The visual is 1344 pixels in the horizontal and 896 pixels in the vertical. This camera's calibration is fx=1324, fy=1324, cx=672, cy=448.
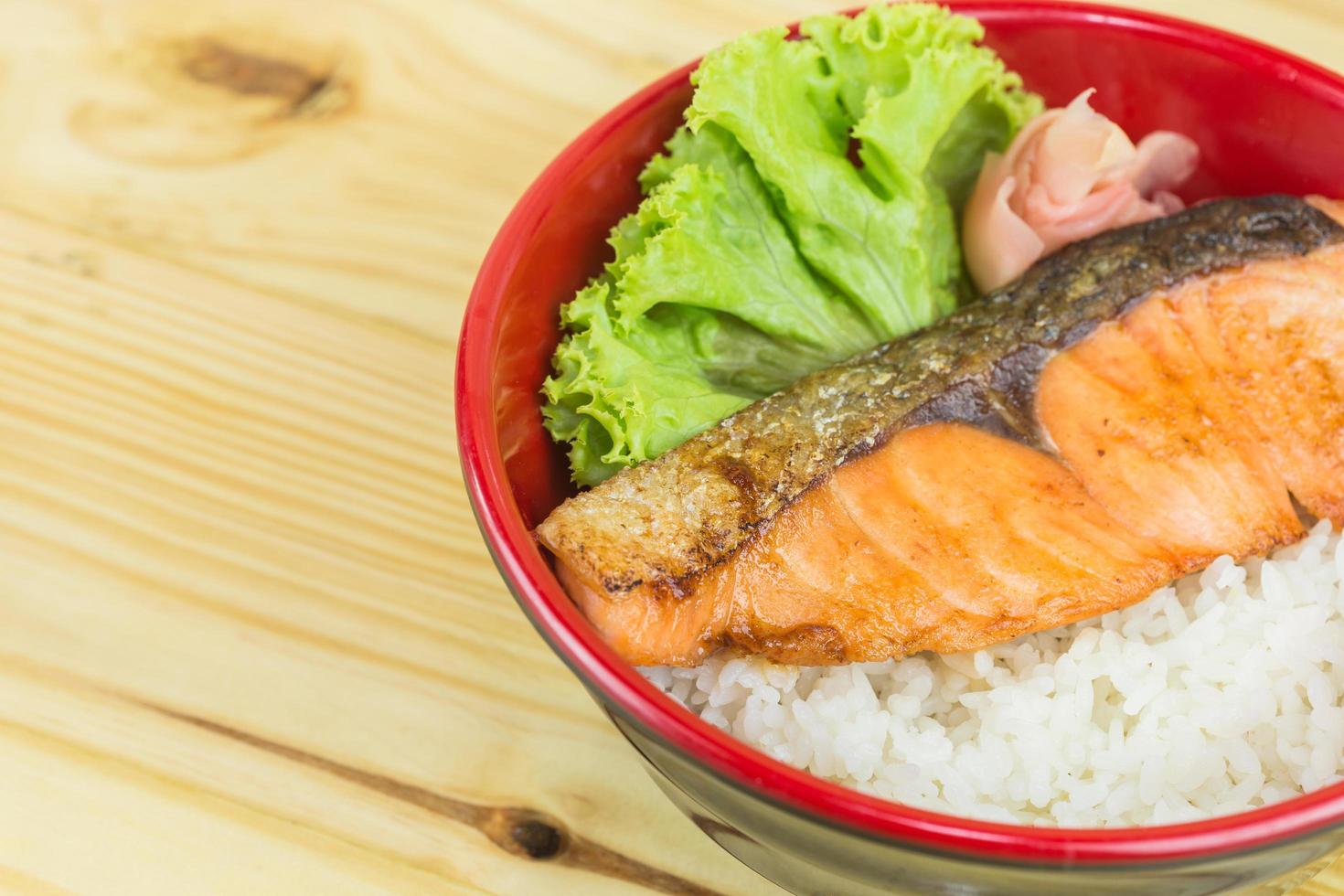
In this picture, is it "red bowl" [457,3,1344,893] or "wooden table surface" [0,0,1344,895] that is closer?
"red bowl" [457,3,1344,893]

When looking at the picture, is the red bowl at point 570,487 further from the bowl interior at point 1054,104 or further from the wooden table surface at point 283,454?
the wooden table surface at point 283,454

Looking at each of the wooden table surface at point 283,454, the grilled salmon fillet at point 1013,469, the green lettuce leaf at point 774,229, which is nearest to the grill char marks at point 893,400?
the grilled salmon fillet at point 1013,469

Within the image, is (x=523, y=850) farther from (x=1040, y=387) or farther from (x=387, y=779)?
(x=1040, y=387)

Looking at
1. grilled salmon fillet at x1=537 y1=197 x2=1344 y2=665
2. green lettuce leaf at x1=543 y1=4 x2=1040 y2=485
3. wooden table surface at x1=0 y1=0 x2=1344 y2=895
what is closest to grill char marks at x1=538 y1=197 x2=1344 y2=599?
grilled salmon fillet at x1=537 y1=197 x2=1344 y2=665

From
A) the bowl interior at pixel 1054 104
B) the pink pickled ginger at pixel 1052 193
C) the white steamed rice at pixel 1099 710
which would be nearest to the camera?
the white steamed rice at pixel 1099 710

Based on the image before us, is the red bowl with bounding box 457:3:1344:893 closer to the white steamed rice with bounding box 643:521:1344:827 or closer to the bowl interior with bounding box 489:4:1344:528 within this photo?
the bowl interior with bounding box 489:4:1344:528

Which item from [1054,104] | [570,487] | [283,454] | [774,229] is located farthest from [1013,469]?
[283,454]

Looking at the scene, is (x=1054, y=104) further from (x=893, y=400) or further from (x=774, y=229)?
(x=893, y=400)
